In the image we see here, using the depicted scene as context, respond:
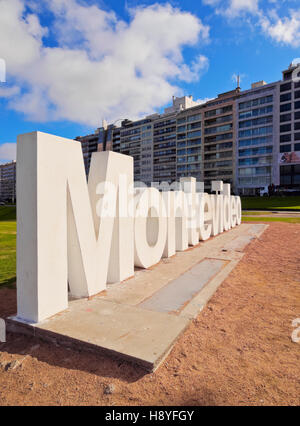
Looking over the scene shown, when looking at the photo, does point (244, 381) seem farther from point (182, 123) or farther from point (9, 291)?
point (182, 123)

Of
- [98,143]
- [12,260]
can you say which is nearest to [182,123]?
[98,143]

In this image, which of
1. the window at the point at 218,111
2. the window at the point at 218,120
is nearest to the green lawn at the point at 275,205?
the window at the point at 218,120

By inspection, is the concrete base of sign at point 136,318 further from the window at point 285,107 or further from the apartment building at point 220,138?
the apartment building at point 220,138

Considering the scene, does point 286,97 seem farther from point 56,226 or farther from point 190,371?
point 190,371

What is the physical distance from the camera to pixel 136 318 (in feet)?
11.0

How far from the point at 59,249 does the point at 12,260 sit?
17.1 feet

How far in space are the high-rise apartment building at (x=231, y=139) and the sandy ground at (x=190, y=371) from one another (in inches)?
2558

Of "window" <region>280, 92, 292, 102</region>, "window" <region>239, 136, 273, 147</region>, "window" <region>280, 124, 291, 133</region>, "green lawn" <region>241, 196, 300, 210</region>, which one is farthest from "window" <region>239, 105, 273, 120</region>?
"green lawn" <region>241, 196, 300, 210</region>

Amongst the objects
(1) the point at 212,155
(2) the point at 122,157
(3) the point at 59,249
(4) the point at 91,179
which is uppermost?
(1) the point at 212,155

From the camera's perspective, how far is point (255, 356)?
266 centimetres

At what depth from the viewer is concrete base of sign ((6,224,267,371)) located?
2695mm

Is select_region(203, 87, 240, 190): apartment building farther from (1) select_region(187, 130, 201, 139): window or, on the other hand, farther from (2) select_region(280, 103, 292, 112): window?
(2) select_region(280, 103, 292, 112): window

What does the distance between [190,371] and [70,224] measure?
2643mm

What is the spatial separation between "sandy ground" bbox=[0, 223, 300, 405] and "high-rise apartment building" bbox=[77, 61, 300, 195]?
65.0 metres
